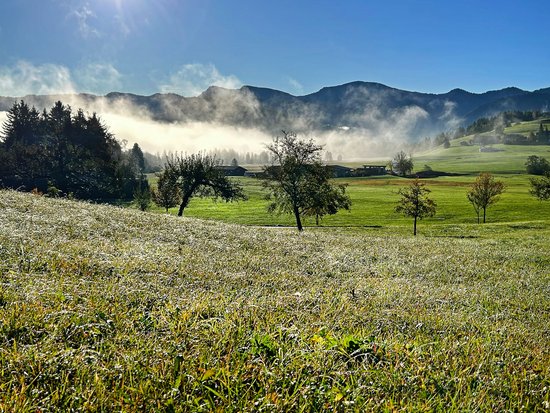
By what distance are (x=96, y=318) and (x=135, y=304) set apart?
985 mm

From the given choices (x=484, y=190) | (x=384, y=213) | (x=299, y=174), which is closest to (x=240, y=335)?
(x=299, y=174)

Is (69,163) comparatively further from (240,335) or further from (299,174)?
(240,335)

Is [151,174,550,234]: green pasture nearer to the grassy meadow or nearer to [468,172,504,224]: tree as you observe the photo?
[468,172,504,224]: tree

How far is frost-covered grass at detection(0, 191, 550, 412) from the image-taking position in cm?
329

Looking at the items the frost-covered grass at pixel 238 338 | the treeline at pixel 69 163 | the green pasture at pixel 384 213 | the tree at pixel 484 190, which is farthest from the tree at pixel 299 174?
the tree at pixel 484 190

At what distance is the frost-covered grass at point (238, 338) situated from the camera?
3293 millimetres

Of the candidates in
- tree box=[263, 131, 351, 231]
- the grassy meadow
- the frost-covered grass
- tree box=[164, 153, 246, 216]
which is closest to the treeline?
tree box=[164, 153, 246, 216]

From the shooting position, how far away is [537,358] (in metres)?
5.09

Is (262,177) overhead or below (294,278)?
overhead

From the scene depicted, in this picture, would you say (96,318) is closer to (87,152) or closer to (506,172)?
(87,152)

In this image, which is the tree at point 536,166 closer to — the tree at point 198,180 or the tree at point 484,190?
the tree at point 484,190

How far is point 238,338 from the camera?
4.42 metres

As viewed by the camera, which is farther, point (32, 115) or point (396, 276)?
point (32, 115)

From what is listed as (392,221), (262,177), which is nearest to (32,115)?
(262,177)
